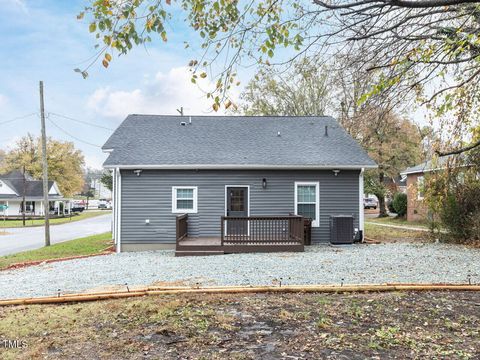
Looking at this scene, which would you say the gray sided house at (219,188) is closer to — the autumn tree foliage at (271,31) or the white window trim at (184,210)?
the white window trim at (184,210)

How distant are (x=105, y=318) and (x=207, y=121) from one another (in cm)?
1171

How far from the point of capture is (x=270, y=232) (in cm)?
1154

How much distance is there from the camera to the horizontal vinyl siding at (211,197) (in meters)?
12.7

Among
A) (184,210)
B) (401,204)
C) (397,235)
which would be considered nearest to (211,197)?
(184,210)

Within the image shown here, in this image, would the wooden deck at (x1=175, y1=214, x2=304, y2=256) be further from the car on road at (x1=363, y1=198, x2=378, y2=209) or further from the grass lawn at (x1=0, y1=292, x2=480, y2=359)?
the car on road at (x1=363, y1=198, x2=378, y2=209)

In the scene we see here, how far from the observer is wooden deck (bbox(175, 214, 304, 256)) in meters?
11.1

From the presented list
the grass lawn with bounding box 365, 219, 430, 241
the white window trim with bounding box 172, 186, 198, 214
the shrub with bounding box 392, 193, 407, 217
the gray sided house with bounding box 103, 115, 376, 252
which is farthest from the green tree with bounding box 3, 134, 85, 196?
the grass lawn with bounding box 365, 219, 430, 241

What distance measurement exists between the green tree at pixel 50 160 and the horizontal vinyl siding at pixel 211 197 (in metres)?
44.8

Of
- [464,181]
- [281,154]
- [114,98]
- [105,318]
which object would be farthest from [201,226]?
[114,98]

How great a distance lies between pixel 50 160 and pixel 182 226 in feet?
152

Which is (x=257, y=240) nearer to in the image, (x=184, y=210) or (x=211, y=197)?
(x=211, y=197)

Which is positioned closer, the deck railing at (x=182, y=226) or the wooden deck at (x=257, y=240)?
the wooden deck at (x=257, y=240)

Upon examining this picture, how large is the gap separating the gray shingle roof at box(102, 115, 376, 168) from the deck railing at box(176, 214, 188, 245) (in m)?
1.82

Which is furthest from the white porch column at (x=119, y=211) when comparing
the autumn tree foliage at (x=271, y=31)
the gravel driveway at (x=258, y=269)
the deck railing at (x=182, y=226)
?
the autumn tree foliage at (x=271, y=31)
